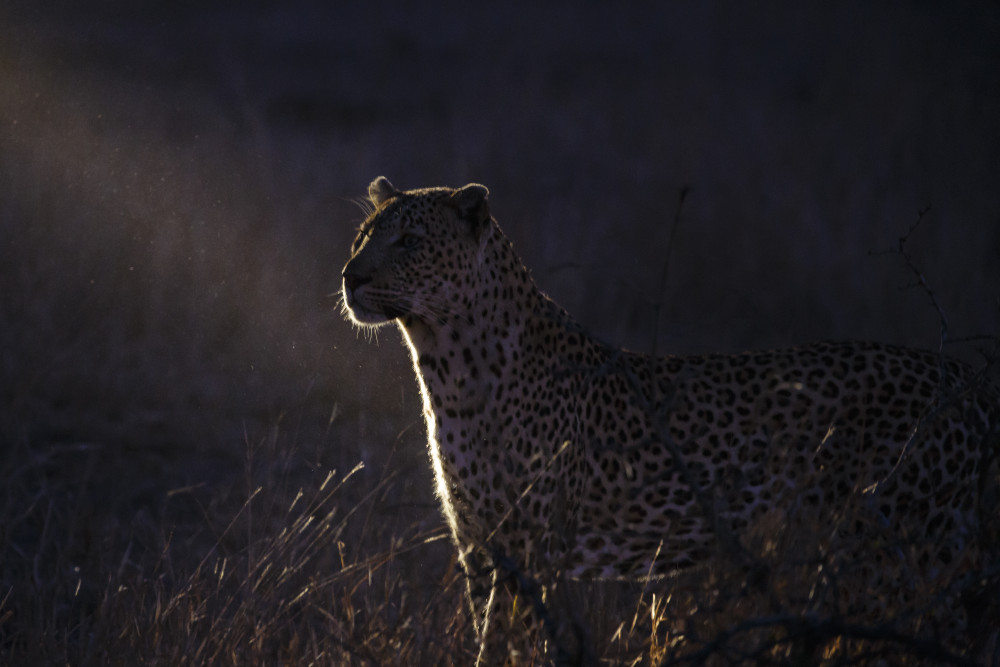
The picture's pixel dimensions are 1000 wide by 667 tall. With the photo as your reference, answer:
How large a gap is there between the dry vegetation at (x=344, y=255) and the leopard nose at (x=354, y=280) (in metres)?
0.75

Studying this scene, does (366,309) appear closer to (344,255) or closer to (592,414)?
(592,414)

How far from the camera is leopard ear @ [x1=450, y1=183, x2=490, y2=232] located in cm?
521

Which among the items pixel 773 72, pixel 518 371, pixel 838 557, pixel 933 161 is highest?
pixel 773 72

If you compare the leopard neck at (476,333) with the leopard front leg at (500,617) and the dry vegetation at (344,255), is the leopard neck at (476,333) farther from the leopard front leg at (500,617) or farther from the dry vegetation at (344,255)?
the leopard front leg at (500,617)

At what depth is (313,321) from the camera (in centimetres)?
1021

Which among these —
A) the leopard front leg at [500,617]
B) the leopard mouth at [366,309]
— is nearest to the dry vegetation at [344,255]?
the leopard front leg at [500,617]

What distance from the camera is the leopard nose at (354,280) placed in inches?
200

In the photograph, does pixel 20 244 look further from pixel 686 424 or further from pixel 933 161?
pixel 933 161

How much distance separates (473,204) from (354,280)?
24.0 inches

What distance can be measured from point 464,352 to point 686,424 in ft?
3.26

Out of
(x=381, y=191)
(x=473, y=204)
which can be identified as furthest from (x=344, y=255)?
(x=473, y=204)

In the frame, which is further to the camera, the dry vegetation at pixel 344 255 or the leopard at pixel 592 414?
the leopard at pixel 592 414

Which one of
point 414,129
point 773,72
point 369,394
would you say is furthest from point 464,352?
point 773,72

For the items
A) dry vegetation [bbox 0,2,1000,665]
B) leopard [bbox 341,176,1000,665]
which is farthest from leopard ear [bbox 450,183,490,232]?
dry vegetation [bbox 0,2,1000,665]
